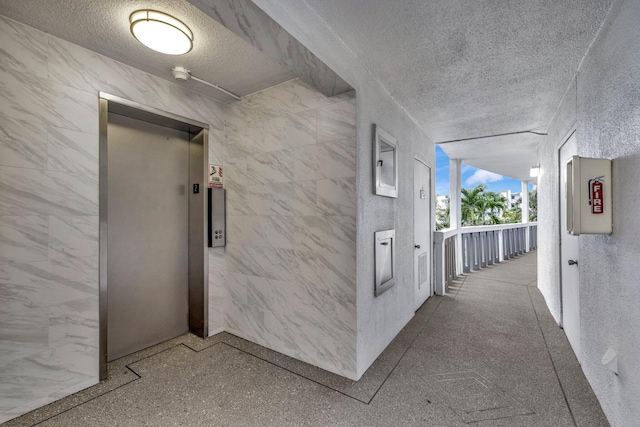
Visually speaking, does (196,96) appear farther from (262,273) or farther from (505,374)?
(505,374)

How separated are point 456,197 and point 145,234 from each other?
18.1 ft

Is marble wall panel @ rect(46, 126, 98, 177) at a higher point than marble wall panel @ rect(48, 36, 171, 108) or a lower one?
lower

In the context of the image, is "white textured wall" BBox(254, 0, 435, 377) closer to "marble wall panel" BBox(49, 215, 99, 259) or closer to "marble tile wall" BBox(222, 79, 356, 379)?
"marble tile wall" BBox(222, 79, 356, 379)

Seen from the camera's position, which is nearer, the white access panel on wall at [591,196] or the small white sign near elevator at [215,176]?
the white access panel on wall at [591,196]

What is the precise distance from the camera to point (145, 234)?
2.58 metres

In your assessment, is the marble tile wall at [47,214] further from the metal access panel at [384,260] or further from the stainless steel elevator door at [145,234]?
the metal access panel at [384,260]

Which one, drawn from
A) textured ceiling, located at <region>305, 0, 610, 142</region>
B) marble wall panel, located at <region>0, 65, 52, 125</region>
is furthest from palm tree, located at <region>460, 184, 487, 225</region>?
marble wall panel, located at <region>0, 65, 52, 125</region>

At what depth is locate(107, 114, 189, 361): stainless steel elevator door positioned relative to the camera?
2371mm

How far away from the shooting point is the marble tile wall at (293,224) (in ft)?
7.16

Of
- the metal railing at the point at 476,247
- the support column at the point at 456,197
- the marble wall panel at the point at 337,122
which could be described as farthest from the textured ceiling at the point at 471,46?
the support column at the point at 456,197

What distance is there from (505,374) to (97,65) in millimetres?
4003

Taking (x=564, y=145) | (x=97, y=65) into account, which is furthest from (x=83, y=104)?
(x=564, y=145)

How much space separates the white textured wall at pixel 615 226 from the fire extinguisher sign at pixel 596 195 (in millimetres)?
55

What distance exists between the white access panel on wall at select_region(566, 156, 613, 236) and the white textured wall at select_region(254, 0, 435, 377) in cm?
Answer: 133
